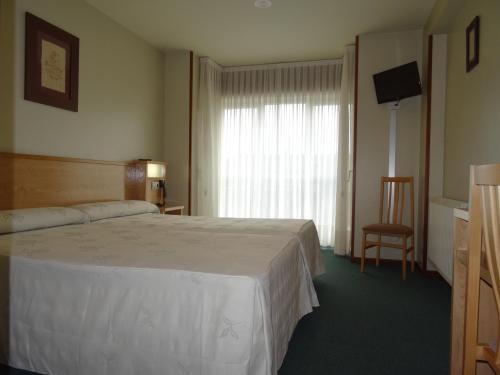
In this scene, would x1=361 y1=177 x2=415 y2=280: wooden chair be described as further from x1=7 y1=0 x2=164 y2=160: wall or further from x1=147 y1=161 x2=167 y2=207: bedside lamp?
x1=7 y1=0 x2=164 y2=160: wall

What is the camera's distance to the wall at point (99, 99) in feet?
8.96

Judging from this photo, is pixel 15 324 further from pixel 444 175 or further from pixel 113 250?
Result: pixel 444 175

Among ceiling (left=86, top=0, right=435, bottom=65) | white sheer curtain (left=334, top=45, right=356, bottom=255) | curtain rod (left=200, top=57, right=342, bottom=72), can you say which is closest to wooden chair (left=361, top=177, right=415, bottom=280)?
white sheer curtain (left=334, top=45, right=356, bottom=255)

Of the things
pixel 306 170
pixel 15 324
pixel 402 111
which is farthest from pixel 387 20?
pixel 15 324

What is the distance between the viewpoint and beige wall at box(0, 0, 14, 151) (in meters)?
2.51

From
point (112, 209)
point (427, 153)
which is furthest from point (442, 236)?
point (112, 209)

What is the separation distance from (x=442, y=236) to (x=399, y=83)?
1.78 m

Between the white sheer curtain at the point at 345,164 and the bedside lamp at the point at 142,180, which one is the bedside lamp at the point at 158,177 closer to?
the bedside lamp at the point at 142,180

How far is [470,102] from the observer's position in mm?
2730

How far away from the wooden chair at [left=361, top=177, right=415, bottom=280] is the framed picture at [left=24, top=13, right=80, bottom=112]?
10.7 ft

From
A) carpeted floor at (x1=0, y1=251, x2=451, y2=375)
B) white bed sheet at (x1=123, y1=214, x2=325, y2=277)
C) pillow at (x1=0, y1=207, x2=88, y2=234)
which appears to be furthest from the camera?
white bed sheet at (x1=123, y1=214, x2=325, y2=277)

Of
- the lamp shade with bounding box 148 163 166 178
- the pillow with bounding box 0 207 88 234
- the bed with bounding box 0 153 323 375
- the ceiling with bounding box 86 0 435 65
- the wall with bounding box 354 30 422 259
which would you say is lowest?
the bed with bounding box 0 153 323 375

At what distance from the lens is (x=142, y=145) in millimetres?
4246

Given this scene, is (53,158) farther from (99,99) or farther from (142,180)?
(142,180)
